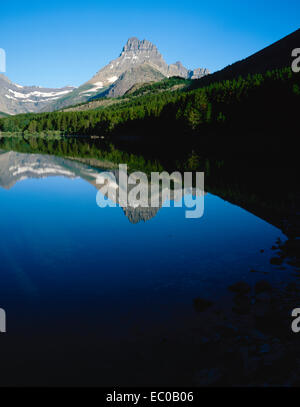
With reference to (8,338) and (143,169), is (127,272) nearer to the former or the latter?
(8,338)

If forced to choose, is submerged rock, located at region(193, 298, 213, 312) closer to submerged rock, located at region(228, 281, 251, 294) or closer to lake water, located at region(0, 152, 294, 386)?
lake water, located at region(0, 152, 294, 386)

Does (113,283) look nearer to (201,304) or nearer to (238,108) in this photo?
(201,304)

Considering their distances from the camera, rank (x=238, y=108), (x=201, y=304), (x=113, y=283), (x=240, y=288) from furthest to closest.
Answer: (x=238, y=108) → (x=113, y=283) → (x=240, y=288) → (x=201, y=304)

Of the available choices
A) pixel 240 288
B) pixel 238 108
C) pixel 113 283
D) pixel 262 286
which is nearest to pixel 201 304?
pixel 240 288

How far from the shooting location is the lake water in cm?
A: 884

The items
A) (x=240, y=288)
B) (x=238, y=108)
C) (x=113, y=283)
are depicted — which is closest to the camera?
(x=240, y=288)

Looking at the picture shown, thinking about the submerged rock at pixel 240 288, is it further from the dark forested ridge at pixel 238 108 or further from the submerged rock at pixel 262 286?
the dark forested ridge at pixel 238 108

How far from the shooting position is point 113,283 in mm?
13664

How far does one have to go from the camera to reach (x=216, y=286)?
1340cm

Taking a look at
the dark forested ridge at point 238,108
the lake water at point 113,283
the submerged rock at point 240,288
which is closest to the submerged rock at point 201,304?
the lake water at point 113,283

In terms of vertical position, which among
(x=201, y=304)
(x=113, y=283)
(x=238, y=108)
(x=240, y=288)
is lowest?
(x=201, y=304)

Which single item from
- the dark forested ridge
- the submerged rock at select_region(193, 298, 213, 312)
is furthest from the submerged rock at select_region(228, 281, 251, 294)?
the dark forested ridge
